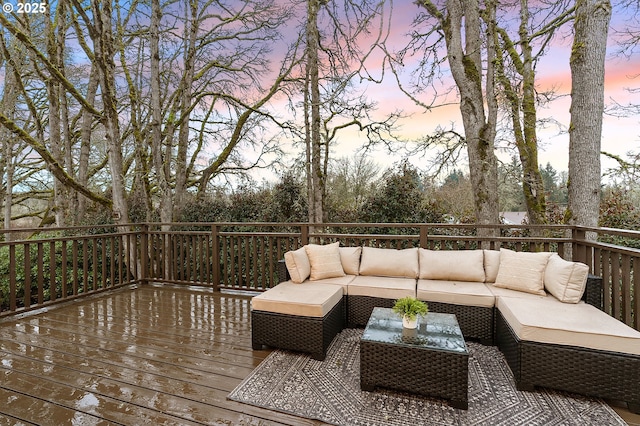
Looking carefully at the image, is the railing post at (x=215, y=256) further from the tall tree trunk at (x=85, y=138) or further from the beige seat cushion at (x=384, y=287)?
the tall tree trunk at (x=85, y=138)

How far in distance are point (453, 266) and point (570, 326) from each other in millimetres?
1235

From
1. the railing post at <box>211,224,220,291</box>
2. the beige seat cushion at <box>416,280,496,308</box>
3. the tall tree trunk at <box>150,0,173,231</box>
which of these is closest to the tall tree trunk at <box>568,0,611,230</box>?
the beige seat cushion at <box>416,280,496,308</box>

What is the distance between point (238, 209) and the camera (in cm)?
686

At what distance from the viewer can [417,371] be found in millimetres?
2057

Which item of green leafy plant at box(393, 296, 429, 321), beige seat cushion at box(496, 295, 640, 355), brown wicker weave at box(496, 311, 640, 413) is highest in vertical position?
green leafy plant at box(393, 296, 429, 321)

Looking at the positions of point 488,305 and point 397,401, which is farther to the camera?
point 488,305

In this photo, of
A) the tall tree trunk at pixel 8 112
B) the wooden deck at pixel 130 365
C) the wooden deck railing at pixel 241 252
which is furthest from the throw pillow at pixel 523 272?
the tall tree trunk at pixel 8 112

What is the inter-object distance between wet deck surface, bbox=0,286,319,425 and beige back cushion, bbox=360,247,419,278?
1.45 meters

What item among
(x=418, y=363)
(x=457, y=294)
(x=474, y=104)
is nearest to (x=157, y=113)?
(x=474, y=104)

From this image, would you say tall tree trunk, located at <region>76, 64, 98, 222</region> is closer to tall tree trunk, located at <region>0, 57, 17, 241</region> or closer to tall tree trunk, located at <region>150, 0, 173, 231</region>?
tall tree trunk, located at <region>0, 57, 17, 241</region>

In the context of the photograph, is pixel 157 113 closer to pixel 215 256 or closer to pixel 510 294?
pixel 215 256

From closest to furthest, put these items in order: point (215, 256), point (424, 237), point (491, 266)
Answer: point (491, 266) < point (424, 237) < point (215, 256)

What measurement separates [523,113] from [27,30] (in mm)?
10394

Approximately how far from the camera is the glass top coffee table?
198 centimetres
